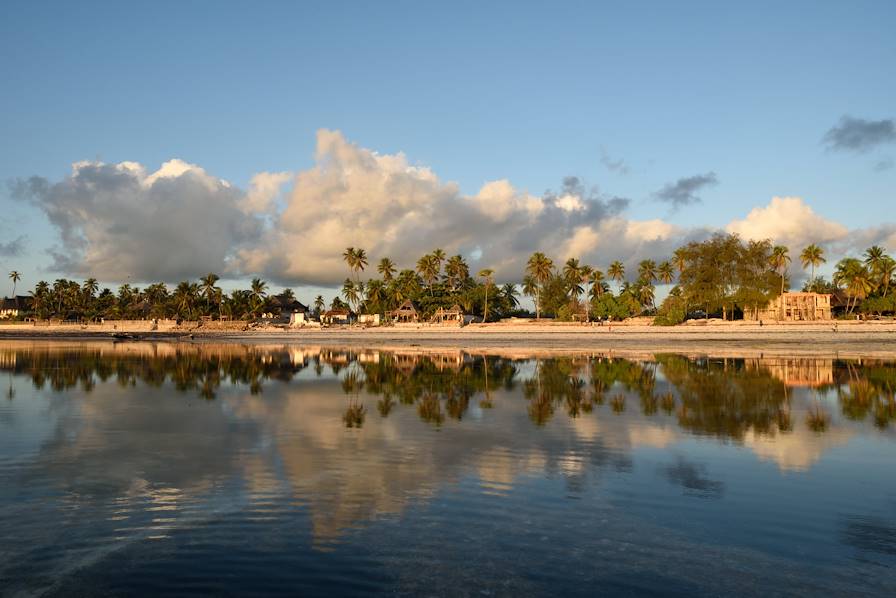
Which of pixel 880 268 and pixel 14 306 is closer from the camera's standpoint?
pixel 880 268

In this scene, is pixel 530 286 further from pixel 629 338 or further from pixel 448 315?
pixel 629 338

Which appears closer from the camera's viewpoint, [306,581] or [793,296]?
[306,581]

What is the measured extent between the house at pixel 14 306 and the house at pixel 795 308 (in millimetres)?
181125

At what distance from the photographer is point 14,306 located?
586 feet

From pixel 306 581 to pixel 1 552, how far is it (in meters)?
4.58

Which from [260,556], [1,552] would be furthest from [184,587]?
[1,552]

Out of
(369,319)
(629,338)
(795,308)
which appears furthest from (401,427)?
(369,319)

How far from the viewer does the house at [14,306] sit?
577 ft

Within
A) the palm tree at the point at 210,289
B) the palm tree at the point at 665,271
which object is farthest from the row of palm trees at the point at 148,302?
the palm tree at the point at 665,271

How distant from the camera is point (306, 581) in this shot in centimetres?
800

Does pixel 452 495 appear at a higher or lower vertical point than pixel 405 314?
lower

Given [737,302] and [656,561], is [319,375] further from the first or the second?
[737,302]

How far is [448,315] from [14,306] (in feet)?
438

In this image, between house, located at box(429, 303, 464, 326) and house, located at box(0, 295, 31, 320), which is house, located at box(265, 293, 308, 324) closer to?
house, located at box(429, 303, 464, 326)
